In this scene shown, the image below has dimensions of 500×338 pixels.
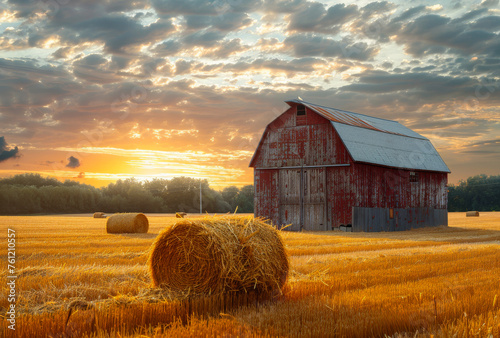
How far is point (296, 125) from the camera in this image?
29.2 meters

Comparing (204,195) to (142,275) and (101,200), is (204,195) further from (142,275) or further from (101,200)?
(142,275)

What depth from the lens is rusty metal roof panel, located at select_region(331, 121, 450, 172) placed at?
27.9 metres

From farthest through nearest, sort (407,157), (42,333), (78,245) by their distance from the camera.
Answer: (407,157)
(78,245)
(42,333)

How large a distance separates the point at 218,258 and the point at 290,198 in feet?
70.3

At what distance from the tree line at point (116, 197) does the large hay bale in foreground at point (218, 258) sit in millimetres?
72702

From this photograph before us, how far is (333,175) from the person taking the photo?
2777 cm

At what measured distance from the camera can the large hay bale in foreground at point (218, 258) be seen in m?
7.54

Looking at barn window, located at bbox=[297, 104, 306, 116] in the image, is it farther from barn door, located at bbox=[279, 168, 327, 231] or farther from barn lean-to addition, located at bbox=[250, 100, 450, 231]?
barn door, located at bbox=[279, 168, 327, 231]

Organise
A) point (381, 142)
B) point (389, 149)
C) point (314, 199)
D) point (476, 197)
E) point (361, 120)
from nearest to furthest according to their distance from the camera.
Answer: point (314, 199) → point (381, 142) → point (389, 149) → point (361, 120) → point (476, 197)

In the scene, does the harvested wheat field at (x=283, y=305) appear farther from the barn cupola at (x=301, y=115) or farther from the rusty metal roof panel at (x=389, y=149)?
the barn cupola at (x=301, y=115)

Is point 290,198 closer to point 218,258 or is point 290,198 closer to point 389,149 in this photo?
point 389,149

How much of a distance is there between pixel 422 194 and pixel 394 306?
27470 millimetres

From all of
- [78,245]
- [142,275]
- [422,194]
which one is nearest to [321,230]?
[422,194]

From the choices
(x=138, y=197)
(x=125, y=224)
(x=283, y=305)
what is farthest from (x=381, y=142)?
(x=138, y=197)
